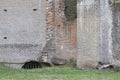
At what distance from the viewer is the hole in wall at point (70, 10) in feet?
58.8

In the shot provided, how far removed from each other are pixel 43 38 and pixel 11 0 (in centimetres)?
221

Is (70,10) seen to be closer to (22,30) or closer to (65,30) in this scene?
(65,30)

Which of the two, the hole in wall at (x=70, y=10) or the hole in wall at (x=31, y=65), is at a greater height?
the hole in wall at (x=70, y=10)

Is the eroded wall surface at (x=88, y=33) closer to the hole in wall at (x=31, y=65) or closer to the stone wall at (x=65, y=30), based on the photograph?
the stone wall at (x=65, y=30)

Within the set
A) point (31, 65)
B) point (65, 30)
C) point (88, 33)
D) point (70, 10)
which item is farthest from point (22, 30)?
point (88, 33)

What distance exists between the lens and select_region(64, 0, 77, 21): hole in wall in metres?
17.9

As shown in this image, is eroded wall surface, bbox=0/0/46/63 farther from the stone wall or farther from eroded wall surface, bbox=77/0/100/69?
eroded wall surface, bbox=77/0/100/69

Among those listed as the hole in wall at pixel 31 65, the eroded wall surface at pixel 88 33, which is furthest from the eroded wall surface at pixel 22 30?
the eroded wall surface at pixel 88 33

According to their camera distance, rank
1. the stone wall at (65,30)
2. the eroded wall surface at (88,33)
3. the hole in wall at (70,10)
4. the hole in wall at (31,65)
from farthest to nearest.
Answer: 1. the hole in wall at (31,65)
2. the hole in wall at (70,10)
3. the stone wall at (65,30)
4. the eroded wall surface at (88,33)

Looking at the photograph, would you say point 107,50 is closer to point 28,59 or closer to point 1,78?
point 28,59

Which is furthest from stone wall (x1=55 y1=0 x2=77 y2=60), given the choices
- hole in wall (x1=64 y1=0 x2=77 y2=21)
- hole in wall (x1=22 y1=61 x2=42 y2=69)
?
hole in wall (x1=22 y1=61 x2=42 y2=69)

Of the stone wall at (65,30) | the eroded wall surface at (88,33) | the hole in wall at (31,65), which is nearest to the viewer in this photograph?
the eroded wall surface at (88,33)

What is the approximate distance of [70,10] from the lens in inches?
715

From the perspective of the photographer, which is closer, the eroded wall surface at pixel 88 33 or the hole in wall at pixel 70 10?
the eroded wall surface at pixel 88 33
